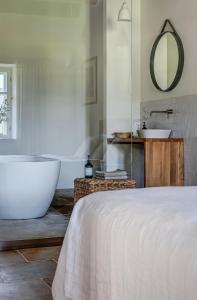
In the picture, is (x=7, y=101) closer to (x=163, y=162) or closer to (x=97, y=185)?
(x=97, y=185)

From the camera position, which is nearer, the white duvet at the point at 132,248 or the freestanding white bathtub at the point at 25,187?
the white duvet at the point at 132,248

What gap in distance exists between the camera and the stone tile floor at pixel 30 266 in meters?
2.50

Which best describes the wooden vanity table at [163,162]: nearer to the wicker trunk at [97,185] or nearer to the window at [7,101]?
the wicker trunk at [97,185]

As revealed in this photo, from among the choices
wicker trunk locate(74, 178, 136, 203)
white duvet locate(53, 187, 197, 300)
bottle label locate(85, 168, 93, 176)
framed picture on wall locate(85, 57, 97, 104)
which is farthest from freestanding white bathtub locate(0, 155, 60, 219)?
white duvet locate(53, 187, 197, 300)

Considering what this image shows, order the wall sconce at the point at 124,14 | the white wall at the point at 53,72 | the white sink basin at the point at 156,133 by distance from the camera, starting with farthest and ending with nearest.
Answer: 1. the white wall at the point at 53,72
2. the wall sconce at the point at 124,14
3. the white sink basin at the point at 156,133

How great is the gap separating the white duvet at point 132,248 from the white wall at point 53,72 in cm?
358

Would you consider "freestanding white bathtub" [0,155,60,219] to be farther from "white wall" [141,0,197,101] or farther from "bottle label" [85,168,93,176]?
"white wall" [141,0,197,101]

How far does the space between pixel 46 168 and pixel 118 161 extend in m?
1.01

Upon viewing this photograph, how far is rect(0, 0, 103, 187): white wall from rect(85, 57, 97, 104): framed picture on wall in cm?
7

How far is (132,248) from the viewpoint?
1452 millimetres

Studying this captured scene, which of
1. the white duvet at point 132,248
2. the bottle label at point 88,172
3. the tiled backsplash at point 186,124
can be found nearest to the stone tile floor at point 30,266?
the bottle label at point 88,172

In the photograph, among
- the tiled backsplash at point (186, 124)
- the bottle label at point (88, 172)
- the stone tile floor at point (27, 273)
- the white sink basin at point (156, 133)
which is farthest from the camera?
the bottle label at point (88, 172)

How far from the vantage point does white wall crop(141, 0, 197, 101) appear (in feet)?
13.6

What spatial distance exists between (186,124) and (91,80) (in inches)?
71.5
